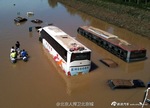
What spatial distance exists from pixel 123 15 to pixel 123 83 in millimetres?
26202

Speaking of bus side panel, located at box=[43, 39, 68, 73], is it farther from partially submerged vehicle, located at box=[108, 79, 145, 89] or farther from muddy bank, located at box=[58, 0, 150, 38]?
muddy bank, located at box=[58, 0, 150, 38]

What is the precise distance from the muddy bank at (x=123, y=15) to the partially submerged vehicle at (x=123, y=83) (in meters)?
16.0

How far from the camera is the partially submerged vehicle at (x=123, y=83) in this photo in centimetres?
2027

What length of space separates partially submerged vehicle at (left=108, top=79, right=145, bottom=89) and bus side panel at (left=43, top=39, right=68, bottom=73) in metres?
4.27

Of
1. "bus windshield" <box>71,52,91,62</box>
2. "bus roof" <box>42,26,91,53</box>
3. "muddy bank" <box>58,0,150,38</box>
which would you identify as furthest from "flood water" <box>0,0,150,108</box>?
"muddy bank" <box>58,0,150,38</box>

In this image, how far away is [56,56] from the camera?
2486 centimetres

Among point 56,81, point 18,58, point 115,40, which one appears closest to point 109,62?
point 115,40

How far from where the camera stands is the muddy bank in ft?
127

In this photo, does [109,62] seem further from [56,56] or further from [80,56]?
[56,56]

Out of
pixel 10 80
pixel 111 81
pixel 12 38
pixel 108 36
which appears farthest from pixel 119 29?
pixel 10 80

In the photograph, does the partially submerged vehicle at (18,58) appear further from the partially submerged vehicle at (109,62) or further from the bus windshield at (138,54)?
the bus windshield at (138,54)

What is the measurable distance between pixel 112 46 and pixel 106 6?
26.3 m

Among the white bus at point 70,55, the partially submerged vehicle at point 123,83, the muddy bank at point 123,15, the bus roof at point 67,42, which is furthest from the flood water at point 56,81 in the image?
the muddy bank at point 123,15

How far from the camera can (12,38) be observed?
33.7m
